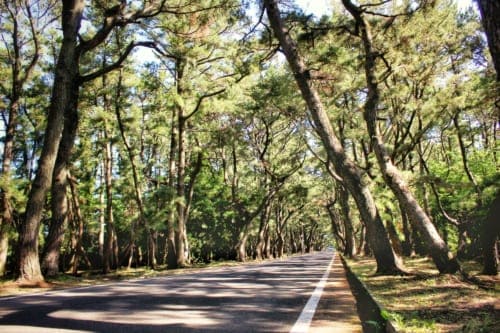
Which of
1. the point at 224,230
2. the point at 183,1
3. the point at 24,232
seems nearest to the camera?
the point at 24,232

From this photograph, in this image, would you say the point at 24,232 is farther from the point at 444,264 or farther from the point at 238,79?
the point at 238,79

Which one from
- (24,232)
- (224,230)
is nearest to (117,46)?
(24,232)

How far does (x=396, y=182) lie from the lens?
11.7 meters

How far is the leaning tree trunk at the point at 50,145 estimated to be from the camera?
11617 millimetres

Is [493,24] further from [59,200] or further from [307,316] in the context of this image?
[59,200]

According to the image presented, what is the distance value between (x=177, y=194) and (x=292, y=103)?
8500 millimetres

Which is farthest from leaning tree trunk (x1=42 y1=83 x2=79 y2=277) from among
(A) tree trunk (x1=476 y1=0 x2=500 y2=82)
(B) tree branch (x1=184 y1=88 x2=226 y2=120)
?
(A) tree trunk (x1=476 y1=0 x2=500 y2=82)

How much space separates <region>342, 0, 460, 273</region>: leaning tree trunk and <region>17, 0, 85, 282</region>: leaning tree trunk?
8.98 meters

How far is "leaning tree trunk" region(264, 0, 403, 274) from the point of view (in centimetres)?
1208

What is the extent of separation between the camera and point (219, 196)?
4388 cm

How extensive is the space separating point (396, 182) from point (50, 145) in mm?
10570

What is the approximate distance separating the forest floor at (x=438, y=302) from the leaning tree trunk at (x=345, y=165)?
2.92ft

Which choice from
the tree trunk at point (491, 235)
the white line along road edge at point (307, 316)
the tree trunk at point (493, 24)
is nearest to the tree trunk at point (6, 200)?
the white line along road edge at point (307, 316)

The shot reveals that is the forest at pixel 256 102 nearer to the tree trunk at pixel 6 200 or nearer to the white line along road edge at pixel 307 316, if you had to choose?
the tree trunk at pixel 6 200
